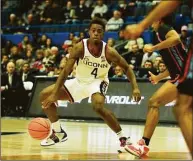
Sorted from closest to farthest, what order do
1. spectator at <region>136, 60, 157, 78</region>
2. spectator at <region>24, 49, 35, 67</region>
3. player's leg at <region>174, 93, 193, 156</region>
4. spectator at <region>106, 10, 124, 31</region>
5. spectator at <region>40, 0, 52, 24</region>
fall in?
player's leg at <region>174, 93, 193, 156</region>, spectator at <region>136, 60, 157, 78</region>, spectator at <region>106, 10, 124, 31</region>, spectator at <region>24, 49, 35, 67</region>, spectator at <region>40, 0, 52, 24</region>

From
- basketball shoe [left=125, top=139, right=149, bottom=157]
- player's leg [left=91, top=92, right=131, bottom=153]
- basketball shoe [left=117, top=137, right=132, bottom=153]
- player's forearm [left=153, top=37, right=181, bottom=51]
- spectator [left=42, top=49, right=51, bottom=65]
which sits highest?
player's forearm [left=153, top=37, right=181, bottom=51]

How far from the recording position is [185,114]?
14.9 ft

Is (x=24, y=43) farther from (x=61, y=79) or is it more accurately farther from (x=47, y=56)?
(x=61, y=79)

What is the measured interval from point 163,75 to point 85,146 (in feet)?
5.65

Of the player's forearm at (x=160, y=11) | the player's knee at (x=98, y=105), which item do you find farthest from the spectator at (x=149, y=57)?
the player's forearm at (x=160, y=11)

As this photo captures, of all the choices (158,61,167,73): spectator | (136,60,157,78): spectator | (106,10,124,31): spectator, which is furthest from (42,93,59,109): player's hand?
(106,10,124,31): spectator

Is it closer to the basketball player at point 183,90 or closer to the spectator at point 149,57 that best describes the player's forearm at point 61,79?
the basketball player at point 183,90

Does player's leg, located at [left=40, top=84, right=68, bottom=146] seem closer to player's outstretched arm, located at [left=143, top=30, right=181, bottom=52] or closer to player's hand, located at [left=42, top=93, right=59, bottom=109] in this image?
player's hand, located at [left=42, top=93, right=59, bottom=109]

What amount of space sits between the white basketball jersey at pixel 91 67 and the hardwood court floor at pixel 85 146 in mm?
1050

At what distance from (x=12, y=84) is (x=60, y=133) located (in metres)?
7.89

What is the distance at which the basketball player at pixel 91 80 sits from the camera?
7684 millimetres

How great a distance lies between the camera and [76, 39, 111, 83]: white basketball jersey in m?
7.97

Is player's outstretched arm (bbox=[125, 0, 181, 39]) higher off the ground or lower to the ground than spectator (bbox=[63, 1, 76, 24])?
higher

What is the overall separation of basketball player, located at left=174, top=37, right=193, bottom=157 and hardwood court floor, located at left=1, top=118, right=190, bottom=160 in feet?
7.49
